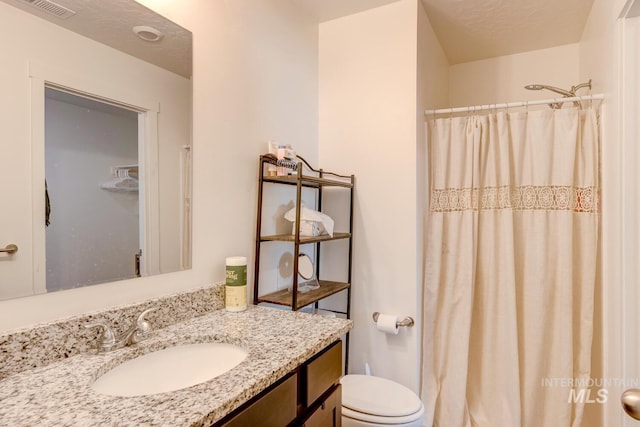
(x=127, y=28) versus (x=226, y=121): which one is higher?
(x=127, y=28)

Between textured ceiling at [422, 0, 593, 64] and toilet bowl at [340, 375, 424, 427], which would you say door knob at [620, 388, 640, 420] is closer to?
toilet bowl at [340, 375, 424, 427]

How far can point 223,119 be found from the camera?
4.67ft

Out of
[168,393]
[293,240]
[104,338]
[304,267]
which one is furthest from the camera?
[304,267]

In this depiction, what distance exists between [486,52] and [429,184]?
126 centimetres

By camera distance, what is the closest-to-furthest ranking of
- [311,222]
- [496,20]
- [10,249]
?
[10,249] < [311,222] < [496,20]

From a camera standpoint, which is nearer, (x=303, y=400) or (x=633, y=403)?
(x=633, y=403)

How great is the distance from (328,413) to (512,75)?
8.67 feet

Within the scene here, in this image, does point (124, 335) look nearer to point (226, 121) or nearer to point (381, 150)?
point (226, 121)

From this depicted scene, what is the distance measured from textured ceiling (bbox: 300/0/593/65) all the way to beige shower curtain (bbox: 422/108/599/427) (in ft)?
2.09

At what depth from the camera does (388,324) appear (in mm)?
1819

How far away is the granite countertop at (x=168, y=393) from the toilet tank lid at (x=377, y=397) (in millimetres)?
574

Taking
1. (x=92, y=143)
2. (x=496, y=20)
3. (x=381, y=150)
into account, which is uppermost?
(x=496, y=20)

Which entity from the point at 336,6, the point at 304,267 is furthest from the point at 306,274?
the point at 336,6

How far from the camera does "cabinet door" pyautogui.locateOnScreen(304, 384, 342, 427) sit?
102 cm
